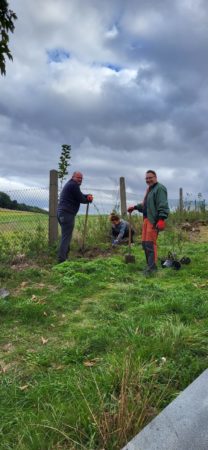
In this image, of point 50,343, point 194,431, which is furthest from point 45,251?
point 194,431

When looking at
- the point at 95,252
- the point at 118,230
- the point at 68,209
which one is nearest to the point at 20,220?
the point at 68,209

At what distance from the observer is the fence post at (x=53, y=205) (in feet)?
33.1

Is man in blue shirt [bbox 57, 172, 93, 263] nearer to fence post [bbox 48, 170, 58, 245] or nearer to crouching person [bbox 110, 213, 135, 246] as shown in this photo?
fence post [bbox 48, 170, 58, 245]

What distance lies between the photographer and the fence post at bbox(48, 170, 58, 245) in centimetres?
1008

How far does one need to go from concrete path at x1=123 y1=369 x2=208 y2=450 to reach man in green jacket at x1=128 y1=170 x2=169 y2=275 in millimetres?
5086

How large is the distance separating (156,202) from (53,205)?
3224 mm

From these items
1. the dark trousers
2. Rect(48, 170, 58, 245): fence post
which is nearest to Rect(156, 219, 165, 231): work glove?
the dark trousers

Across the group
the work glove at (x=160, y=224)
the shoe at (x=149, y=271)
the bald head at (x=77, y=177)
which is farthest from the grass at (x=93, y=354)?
the bald head at (x=77, y=177)

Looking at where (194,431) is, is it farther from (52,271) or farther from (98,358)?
(52,271)

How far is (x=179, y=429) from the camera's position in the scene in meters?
2.31

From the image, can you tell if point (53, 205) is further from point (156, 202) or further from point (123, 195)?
point (123, 195)

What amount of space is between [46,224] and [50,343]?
5.98m

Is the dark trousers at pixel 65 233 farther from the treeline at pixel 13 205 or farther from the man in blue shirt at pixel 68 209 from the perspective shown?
the treeline at pixel 13 205

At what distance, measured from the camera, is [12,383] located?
357 cm
